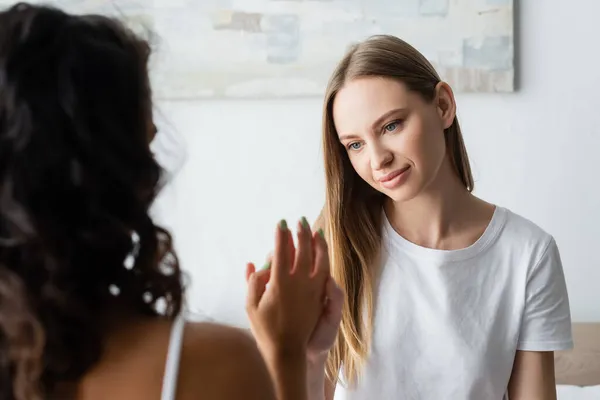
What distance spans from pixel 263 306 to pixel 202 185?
120 cm

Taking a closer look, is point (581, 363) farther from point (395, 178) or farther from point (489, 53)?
point (395, 178)

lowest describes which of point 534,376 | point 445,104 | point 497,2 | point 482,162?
point 534,376

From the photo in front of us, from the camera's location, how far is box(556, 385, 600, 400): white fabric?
1.56 m

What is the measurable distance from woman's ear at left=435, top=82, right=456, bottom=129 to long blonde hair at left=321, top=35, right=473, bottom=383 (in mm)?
11

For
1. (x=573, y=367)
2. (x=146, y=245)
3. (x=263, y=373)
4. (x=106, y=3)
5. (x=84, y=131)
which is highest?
(x=106, y=3)

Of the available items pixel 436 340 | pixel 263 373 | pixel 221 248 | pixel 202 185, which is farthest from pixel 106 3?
pixel 263 373

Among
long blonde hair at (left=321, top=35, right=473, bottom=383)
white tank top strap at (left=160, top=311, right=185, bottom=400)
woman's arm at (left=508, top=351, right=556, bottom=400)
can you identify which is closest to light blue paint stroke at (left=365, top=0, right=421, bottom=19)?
long blonde hair at (left=321, top=35, right=473, bottom=383)

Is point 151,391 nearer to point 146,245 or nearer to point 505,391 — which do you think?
point 146,245

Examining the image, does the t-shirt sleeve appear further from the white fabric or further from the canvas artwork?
the canvas artwork

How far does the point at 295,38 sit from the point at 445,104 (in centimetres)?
80

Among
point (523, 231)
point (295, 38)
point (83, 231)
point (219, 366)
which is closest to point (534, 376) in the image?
point (523, 231)

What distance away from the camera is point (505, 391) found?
1.12m

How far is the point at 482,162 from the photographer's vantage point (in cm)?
180

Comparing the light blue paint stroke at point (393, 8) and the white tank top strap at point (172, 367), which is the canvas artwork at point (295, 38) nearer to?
the light blue paint stroke at point (393, 8)
